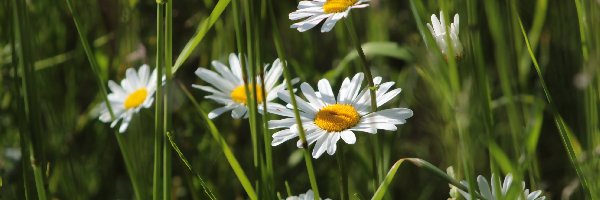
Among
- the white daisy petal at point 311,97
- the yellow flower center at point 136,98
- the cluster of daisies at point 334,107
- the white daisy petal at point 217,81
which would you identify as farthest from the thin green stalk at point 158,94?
the yellow flower center at point 136,98

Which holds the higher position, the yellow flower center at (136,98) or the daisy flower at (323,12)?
the daisy flower at (323,12)

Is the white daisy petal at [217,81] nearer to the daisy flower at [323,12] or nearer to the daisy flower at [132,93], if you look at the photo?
the daisy flower at [132,93]

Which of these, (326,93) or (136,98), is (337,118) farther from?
(136,98)

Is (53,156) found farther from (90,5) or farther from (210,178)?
(90,5)

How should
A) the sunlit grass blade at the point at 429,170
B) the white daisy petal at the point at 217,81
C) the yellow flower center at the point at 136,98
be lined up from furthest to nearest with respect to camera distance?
the yellow flower center at the point at 136,98
the white daisy petal at the point at 217,81
the sunlit grass blade at the point at 429,170

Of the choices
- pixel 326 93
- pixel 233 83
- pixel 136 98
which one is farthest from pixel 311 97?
pixel 136 98

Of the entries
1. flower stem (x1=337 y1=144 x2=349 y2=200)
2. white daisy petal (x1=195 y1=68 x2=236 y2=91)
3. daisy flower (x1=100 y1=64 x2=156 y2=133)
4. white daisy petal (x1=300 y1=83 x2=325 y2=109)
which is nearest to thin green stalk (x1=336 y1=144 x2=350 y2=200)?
flower stem (x1=337 y1=144 x2=349 y2=200)
